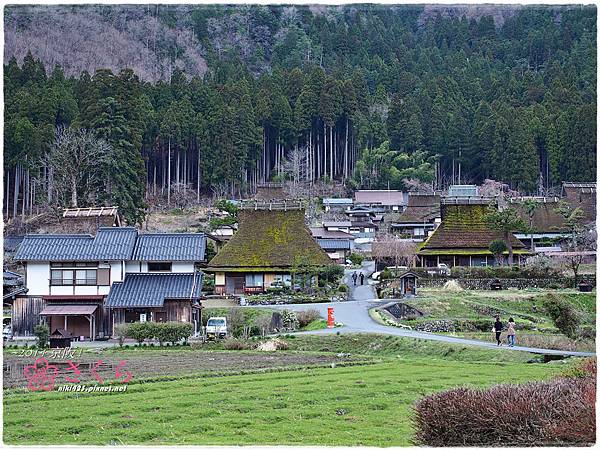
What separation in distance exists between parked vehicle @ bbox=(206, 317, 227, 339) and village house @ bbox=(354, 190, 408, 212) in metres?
32.0

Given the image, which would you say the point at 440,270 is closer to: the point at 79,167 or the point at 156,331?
the point at 156,331

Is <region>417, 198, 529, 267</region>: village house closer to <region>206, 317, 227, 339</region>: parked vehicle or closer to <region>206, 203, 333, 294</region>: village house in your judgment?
<region>206, 203, 333, 294</region>: village house

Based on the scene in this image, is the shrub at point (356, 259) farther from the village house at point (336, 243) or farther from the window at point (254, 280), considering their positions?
the window at point (254, 280)

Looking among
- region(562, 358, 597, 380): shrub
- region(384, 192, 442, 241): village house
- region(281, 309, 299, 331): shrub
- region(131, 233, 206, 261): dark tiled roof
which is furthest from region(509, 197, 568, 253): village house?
region(562, 358, 597, 380): shrub

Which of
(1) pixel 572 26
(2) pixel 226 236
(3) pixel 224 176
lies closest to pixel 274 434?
(2) pixel 226 236

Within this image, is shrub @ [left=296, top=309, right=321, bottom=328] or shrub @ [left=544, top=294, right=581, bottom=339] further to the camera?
shrub @ [left=296, top=309, right=321, bottom=328]

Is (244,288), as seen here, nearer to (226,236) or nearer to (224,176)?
(226,236)

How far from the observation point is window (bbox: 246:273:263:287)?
28.6m

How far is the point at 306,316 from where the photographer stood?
2214cm

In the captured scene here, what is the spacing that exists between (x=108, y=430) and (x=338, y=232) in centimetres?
3307

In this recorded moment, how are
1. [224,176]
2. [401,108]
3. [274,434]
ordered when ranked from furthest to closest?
1. [401,108]
2. [224,176]
3. [274,434]

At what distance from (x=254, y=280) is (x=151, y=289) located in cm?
819

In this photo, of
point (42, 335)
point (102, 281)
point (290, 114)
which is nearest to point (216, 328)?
point (102, 281)

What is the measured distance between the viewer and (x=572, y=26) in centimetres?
8538
